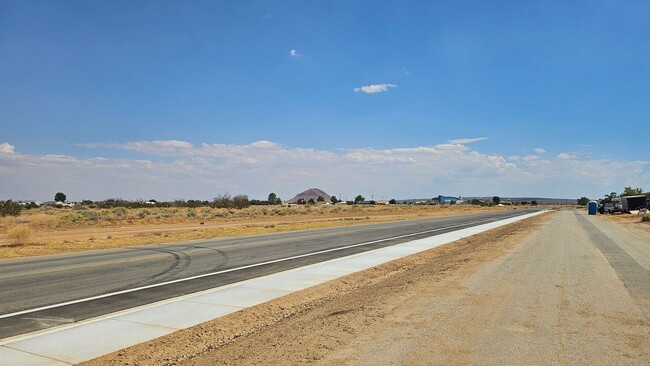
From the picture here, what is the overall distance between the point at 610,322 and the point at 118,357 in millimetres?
7194

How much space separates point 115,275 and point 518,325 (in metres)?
10.8

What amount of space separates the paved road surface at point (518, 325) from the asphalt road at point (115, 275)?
17.7ft

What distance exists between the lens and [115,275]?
13141mm

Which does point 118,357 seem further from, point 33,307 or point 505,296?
point 505,296

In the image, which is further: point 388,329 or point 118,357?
point 388,329

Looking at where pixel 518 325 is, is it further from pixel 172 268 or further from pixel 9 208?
pixel 9 208

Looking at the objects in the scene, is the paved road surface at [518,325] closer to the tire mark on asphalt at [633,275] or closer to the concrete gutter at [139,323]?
the tire mark on asphalt at [633,275]

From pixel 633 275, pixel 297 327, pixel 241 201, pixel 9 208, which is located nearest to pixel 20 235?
pixel 297 327

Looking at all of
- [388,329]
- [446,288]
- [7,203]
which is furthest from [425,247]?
[7,203]

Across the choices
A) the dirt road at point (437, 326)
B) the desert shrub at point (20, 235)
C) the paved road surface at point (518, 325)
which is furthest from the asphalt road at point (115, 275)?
the desert shrub at point (20, 235)

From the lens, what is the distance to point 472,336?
6.38 meters

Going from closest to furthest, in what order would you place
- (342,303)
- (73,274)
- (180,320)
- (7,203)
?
(180,320)
(342,303)
(73,274)
(7,203)

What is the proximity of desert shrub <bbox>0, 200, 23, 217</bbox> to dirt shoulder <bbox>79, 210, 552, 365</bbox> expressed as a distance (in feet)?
180

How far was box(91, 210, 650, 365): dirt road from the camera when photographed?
5688 mm
